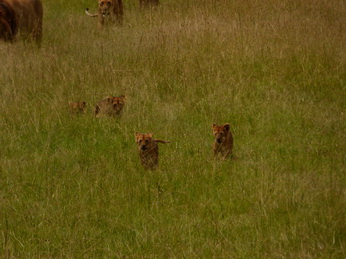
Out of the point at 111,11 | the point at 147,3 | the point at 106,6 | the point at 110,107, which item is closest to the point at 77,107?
the point at 110,107

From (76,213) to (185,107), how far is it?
9.14 ft

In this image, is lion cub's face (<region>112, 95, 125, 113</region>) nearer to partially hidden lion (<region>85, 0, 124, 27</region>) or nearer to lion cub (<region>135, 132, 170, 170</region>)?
lion cub (<region>135, 132, 170, 170</region>)

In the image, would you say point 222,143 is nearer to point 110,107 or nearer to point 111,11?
point 110,107

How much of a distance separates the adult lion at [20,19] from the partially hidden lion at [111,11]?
1.14 metres

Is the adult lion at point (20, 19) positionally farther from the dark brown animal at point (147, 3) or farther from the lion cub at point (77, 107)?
the lion cub at point (77, 107)

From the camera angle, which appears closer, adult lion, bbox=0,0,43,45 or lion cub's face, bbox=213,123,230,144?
lion cub's face, bbox=213,123,230,144

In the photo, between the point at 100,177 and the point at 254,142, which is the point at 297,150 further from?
the point at 100,177

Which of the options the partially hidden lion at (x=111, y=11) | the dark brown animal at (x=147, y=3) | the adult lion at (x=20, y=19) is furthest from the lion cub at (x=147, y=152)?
the dark brown animal at (x=147, y=3)

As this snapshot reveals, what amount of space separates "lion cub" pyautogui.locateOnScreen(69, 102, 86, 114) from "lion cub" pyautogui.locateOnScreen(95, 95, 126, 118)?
0.15 m

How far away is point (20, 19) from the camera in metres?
11.9

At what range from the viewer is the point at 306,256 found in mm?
4859

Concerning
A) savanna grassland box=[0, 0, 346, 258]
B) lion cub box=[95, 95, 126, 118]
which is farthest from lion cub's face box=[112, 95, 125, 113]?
savanna grassland box=[0, 0, 346, 258]

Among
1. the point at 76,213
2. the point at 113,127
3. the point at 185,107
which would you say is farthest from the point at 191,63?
the point at 76,213

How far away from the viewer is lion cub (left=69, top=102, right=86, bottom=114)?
324 inches
